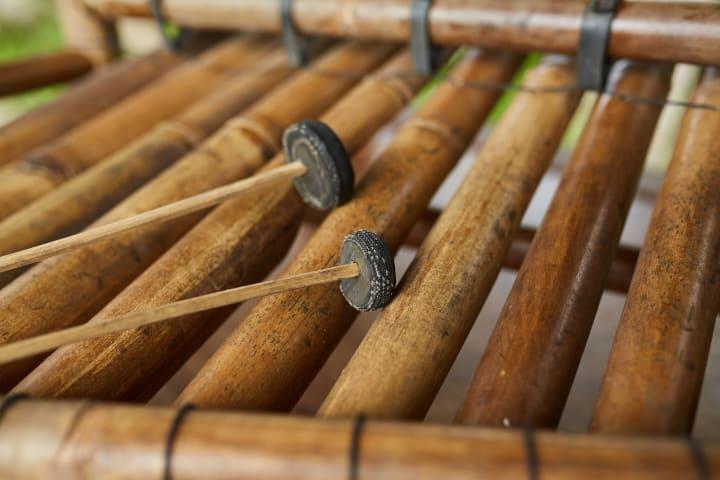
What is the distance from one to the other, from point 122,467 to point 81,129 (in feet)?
5.20

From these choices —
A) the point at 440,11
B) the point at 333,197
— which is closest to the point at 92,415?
the point at 333,197

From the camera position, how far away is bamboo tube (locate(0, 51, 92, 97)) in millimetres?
2898

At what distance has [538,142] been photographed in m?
1.99

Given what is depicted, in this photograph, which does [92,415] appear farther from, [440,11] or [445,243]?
[440,11]

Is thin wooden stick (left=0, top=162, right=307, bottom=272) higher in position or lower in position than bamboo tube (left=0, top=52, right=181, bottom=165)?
higher

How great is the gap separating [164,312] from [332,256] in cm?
48

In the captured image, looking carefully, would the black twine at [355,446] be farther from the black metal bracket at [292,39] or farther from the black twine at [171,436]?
the black metal bracket at [292,39]

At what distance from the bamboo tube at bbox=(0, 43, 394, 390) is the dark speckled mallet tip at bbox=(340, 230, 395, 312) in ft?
1.92

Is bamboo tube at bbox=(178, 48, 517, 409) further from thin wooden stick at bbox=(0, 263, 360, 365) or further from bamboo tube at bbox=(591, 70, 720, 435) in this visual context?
bamboo tube at bbox=(591, 70, 720, 435)

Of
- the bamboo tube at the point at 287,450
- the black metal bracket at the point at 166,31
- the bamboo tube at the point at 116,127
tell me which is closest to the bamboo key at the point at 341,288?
the bamboo tube at the point at 287,450

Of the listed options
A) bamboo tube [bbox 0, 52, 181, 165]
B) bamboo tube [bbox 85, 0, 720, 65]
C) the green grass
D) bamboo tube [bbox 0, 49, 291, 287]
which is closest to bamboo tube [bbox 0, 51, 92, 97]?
bamboo tube [bbox 0, 52, 181, 165]

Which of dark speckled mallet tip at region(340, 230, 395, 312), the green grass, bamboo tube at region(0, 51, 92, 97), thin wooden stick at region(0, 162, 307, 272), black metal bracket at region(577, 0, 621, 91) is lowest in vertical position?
the green grass

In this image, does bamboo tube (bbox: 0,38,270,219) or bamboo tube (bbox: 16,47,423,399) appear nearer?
bamboo tube (bbox: 16,47,423,399)

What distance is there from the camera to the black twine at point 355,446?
1061 mm
